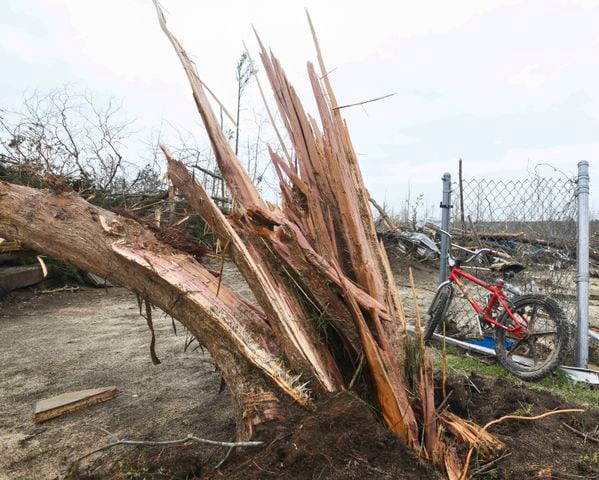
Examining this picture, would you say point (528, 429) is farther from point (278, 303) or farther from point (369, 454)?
point (278, 303)

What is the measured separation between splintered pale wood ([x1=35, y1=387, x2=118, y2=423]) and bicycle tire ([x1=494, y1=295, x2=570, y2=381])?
3356 mm

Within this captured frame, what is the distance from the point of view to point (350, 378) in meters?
2.10

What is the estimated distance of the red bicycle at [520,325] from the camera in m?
3.57

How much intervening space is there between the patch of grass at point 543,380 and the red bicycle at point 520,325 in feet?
0.29

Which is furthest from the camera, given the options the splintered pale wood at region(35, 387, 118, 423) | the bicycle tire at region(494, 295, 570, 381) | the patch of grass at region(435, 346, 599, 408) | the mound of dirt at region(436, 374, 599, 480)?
the bicycle tire at region(494, 295, 570, 381)

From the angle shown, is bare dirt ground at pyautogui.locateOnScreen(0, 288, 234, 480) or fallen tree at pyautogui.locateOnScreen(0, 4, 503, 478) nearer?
fallen tree at pyautogui.locateOnScreen(0, 4, 503, 478)

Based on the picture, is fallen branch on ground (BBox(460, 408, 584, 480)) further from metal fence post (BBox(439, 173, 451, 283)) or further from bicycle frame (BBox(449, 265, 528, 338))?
metal fence post (BBox(439, 173, 451, 283))

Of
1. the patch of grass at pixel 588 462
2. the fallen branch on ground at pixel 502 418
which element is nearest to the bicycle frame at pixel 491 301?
the fallen branch on ground at pixel 502 418

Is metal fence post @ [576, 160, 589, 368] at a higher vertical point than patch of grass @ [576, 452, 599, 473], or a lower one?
higher

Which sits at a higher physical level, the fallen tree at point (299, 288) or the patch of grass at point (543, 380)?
the fallen tree at point (299, 288)

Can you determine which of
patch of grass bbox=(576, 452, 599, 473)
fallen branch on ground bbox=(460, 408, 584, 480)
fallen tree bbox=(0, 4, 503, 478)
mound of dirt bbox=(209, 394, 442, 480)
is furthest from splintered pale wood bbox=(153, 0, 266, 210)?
patch of grass bbox=(576, 452, 599, 473)

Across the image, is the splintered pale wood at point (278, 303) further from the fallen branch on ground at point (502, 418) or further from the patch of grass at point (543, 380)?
the patch of grass at point (543, 380)

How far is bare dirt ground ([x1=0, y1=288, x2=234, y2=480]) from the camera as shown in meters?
2.34

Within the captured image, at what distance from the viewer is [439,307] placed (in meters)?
4.48
